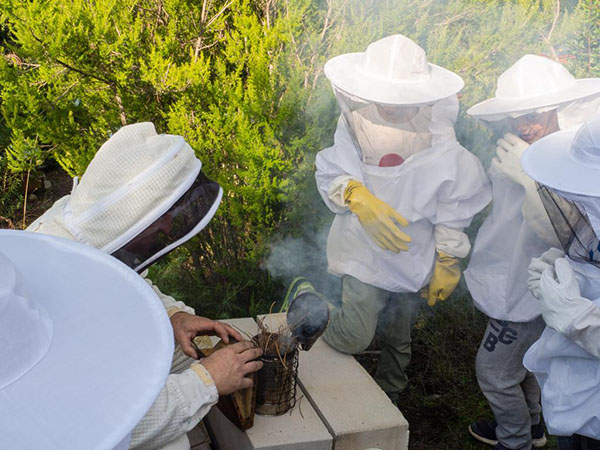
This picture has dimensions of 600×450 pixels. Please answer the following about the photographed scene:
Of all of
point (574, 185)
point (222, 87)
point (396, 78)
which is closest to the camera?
point (574, 185)

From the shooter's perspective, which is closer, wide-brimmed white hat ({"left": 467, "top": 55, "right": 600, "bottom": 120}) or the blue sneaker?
wide-brimmed white hat ({"left": 467, "top": 55, "right": 600, "bottom": 120})

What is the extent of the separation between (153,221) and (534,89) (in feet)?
5.90

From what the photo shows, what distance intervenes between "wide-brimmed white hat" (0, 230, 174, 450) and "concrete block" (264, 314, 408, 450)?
1.41 meters

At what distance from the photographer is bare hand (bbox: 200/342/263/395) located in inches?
78.2

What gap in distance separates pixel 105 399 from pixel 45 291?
270 millimetres

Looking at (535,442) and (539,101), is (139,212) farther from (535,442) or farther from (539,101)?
(535,442)

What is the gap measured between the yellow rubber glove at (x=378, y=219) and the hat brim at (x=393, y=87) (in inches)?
18.1

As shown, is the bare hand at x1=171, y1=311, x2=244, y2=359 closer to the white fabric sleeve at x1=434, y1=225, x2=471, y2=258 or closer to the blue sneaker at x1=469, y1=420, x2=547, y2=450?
the white fabric sleeve at x1=434, y1=225, x2=471, y2=258

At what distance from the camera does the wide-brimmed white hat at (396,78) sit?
104 inches

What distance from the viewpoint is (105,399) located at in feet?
3.13

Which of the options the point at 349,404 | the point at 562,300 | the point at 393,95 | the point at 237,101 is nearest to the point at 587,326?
the point at 562,300

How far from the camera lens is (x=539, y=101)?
2.57m

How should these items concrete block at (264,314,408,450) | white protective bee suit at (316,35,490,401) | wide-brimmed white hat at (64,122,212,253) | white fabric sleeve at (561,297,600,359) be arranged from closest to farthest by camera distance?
wide-brimmed white hat at (64,122,212,253) < white fabric sleeve at (561,297,600,359) < concrete block at (264,314,408,450) < white protective bee suit at (316,35,490,401)

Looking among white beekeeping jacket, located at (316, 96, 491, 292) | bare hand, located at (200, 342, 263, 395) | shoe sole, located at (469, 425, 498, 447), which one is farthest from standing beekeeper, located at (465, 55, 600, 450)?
bare hand, located at (200, 342, 263, 395)
